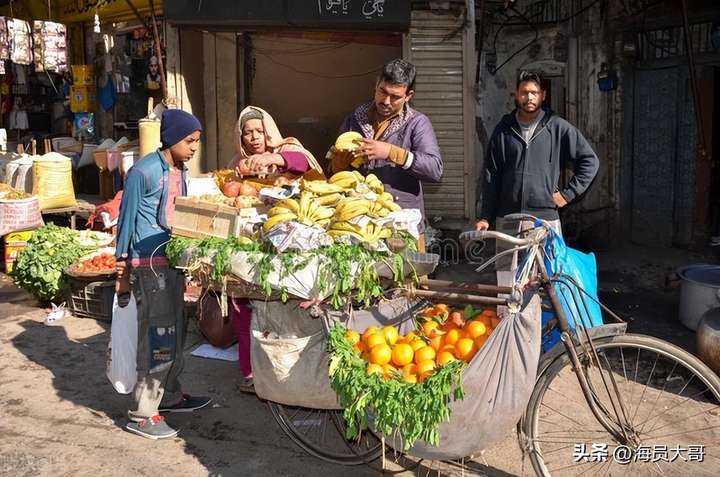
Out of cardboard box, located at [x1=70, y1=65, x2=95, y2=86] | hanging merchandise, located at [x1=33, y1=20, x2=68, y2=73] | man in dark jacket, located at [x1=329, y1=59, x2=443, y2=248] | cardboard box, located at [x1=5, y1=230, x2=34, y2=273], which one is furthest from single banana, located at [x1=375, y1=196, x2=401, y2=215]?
cardboard box, located at [x1=70, y1=65, x2=95, y2=86]

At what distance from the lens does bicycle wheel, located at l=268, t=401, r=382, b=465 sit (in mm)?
3789

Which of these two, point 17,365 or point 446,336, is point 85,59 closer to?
point 17,365

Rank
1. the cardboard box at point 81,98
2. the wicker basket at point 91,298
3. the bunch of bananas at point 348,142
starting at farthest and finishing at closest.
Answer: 1. the cardboard box at point 81,98
2. the wicker basket at point 91,298
3. the bunch of bananas at point 348,142

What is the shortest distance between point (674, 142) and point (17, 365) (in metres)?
7.92

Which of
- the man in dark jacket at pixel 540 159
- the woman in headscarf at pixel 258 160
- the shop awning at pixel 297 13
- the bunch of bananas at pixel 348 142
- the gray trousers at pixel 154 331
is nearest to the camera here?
the bunch of bananas at pixel 348 142

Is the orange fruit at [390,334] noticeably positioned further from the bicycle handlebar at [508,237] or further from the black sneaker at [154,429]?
the black sneaker at [154,429]

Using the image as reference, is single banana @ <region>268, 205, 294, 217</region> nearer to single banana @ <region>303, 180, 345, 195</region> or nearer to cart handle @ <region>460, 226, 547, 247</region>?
single banana @ <region>303, 180, 345, 195</region>

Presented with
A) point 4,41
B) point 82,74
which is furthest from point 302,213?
point 82,74

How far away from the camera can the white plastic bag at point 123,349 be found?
4.36 m

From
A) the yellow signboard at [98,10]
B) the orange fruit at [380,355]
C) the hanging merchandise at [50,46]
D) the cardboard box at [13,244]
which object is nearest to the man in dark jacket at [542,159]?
the orange fruit at [380,355]

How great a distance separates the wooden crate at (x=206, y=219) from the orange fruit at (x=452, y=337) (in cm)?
116

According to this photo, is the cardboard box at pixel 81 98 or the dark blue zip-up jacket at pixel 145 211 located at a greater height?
the cardboard box at pixel 81 98

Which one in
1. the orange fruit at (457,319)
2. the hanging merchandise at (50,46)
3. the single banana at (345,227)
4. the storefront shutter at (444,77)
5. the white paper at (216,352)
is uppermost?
the hanging merchandise at (50,46)

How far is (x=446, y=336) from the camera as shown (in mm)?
3402
